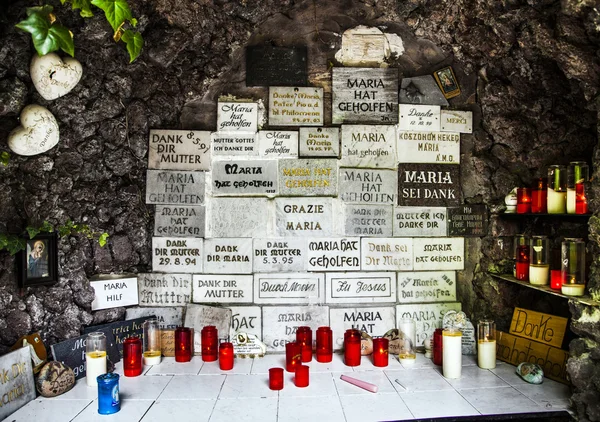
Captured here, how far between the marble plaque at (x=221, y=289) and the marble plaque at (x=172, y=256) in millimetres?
84

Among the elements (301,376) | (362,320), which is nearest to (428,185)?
(362,320)

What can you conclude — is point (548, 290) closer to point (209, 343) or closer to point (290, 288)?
point (290, 288)

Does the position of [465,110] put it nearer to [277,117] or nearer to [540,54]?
[540,54]

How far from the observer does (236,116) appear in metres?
3.00

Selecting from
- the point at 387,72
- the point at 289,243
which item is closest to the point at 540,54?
the point at 387,72

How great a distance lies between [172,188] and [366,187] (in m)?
1.19

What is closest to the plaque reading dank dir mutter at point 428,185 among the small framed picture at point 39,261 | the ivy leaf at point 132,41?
the ivy leaf at point 132,41

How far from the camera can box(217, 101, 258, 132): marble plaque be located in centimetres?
300

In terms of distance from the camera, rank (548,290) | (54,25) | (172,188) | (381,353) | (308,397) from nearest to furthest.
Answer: (54,25) → (308,397) → (548,290) → (381,353) → (172,188)

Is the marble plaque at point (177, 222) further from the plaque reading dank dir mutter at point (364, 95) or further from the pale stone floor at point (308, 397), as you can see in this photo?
the plaque reading dank dir mutter at point (364, 95)

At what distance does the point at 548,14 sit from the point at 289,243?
71.6 inches

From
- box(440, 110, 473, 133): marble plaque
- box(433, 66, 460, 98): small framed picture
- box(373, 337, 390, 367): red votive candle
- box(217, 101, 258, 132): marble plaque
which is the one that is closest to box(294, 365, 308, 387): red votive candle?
box(373, 337, 390, 367): red votive candle

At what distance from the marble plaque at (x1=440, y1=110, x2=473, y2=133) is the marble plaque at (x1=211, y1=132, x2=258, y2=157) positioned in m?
1.20

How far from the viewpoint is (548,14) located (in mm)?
2283
